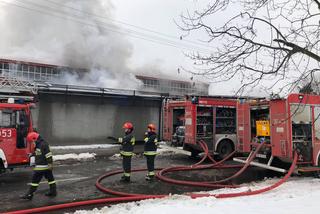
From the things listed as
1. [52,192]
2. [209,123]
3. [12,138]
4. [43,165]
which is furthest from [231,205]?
[209,123]

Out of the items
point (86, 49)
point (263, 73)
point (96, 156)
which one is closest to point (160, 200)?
point (263, 73)

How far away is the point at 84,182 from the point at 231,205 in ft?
14.4

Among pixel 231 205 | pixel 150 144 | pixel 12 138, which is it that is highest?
pixel 12 138

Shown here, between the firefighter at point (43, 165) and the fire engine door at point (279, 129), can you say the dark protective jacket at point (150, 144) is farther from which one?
the fire engine door at point (279, 129)

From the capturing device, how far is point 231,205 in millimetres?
6039

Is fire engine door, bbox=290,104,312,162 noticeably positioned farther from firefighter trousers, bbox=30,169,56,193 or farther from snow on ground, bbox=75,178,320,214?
firefighter trousers, bbox=30,169,56,193

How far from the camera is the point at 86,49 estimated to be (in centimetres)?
2102

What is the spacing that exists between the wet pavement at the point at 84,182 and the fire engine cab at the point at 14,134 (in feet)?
1.84

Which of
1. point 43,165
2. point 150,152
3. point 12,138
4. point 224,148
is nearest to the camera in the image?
point 43,165

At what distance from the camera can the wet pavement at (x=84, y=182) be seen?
729cm

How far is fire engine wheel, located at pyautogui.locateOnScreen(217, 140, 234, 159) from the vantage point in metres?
13.9

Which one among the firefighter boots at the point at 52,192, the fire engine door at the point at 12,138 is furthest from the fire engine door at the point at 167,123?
the firefighter boots at the point at 52,192

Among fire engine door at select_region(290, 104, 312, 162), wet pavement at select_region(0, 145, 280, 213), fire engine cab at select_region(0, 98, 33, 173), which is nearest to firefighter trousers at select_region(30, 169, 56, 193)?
wet pavement at select_region(0, 145, 280, 213)

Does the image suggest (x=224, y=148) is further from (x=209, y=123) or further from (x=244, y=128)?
(x=244, y=128)
